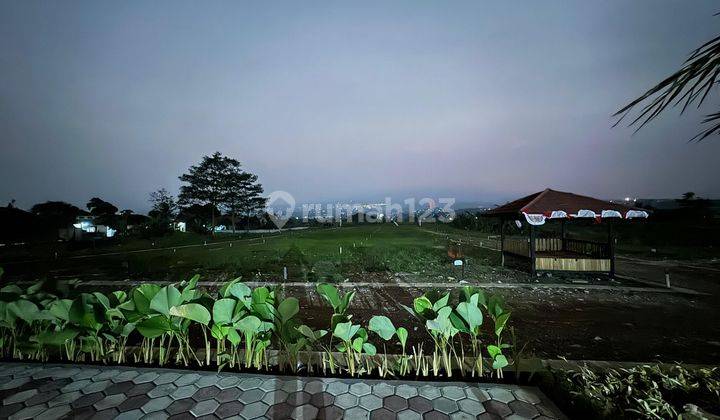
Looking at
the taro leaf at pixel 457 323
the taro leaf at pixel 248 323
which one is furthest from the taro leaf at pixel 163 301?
the taro leaf at pixel 457 323

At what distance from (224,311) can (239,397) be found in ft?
2.62

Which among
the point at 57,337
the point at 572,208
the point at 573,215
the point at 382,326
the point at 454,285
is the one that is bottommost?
the point at 454,285

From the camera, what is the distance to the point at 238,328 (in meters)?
2.69

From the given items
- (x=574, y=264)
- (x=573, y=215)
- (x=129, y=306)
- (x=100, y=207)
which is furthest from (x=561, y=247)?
(x=100, y=207)

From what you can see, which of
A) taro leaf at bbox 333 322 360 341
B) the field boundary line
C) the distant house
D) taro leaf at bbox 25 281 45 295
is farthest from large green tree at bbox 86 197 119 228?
taro leaf at bbox 333 322 360 341

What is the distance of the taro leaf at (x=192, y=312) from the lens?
2.46 m

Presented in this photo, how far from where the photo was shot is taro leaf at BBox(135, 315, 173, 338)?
262cm

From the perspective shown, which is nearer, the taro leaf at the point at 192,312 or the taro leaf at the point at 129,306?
the taro leaf at the point at 192,312

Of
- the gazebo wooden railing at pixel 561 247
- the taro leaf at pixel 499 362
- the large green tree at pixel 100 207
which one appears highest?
the large green tree at pixel 100 207

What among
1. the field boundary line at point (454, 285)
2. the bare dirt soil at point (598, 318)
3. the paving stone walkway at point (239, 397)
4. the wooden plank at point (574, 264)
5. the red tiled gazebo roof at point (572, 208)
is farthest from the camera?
the wooden plank at point (574, 264)

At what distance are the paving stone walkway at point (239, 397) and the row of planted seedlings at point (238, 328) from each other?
23cm

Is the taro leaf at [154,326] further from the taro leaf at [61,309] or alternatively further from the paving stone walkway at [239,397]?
the taro leaf at [61,309]

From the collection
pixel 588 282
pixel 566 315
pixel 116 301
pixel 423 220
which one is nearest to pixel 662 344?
pixel 566 315

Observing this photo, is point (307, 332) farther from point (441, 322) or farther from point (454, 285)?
point (454, 285)
